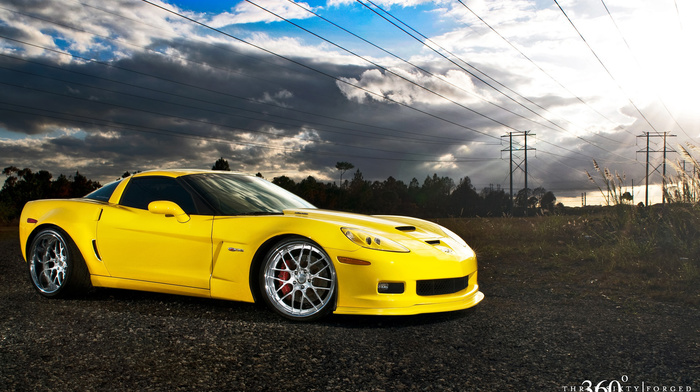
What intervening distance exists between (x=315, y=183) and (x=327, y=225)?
263 feet

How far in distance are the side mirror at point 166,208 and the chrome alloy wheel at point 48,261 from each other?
150cm

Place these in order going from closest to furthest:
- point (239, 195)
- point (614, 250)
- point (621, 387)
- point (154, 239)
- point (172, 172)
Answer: point (621, 387) < point (154, 239) < point (239, 195) < point (172, 172) < point (614, 250)

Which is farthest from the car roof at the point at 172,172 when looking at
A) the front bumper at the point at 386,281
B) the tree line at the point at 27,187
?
the tree line at the point at 27,187

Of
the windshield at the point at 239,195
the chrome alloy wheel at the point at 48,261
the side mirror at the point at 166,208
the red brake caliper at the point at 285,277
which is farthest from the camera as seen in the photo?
the chrome alloy wheel at the point at 48,261

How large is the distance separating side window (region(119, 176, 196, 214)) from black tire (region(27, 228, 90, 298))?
0.77 metres

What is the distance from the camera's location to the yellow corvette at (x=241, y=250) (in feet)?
13.1

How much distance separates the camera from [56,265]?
5383 millimetres

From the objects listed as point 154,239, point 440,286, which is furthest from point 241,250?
point 440,286

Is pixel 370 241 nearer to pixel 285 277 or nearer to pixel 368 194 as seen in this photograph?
pixel 285 277

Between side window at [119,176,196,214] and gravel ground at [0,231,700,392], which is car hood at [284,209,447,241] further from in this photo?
side window at [119,176,196,214]

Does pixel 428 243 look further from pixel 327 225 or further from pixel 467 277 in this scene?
pixel 327 225

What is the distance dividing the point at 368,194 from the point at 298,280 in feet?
299

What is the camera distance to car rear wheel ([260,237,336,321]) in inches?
160

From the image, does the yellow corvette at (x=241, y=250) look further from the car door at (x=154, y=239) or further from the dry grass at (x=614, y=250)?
the dry grass at (x=614, y=250)
